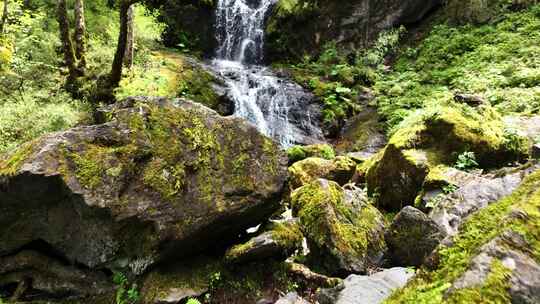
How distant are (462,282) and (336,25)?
73.7 feet

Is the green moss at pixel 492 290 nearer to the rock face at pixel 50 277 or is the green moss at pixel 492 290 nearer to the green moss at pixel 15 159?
the rock face at pixel 50 277

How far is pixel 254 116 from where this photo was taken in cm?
1686

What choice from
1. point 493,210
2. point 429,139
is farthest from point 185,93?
point 493,210

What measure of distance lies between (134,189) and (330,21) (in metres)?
20.1

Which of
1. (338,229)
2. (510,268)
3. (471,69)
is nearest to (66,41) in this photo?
(338,229)

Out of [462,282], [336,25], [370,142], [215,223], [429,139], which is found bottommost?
[370,142]

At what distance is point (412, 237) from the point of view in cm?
562

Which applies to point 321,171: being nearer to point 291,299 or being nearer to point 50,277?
point 291,299

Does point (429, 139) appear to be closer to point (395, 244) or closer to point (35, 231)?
point (395, 244)

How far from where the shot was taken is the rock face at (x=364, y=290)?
14.8ft

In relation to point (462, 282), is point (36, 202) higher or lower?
lower

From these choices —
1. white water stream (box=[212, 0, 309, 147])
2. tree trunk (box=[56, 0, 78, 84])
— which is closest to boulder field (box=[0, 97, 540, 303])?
tree trunk (box=[56, 0, 78, 84])

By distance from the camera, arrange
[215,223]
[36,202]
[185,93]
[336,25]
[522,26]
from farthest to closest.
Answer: [336,25]
[522,26]
[185,93]
[215,223]
[36,202]

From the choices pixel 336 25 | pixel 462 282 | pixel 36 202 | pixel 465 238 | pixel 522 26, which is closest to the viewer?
pixel 462 282
